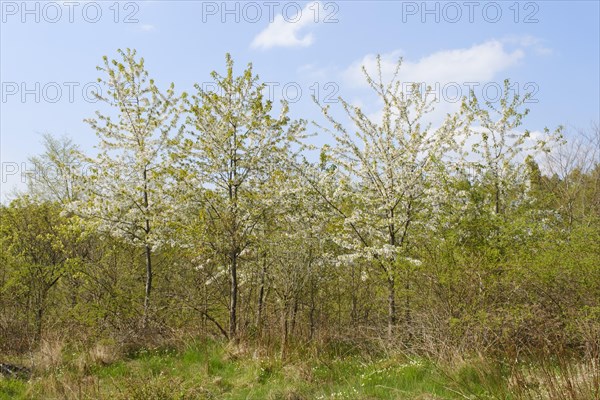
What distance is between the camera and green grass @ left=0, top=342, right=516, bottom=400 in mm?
5523

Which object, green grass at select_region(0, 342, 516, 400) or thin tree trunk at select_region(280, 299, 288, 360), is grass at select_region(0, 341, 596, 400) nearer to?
green grass at select_region(0, 342, 516, 400)

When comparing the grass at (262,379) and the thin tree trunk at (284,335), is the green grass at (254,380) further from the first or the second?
the thin tree trunk at (284,335)

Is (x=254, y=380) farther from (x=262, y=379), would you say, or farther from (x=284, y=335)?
(x=284, y=335)

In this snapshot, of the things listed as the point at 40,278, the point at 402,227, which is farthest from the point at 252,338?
the point at 40,278

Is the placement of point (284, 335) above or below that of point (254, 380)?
above

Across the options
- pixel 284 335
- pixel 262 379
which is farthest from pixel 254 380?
pixel 284 335

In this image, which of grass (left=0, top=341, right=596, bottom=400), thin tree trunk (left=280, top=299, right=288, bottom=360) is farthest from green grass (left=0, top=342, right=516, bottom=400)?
thin tree trunk (left=280, top=299, right=288, bottom=360)

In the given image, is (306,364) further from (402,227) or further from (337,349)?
(402,227)

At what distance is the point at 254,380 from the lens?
21.9 ft

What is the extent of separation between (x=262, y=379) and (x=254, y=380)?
0.11 m

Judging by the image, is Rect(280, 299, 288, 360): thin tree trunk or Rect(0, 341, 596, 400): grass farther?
Rect(280, 299, 288, 360): thin tree trunk

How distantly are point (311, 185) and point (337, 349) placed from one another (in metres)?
3.62

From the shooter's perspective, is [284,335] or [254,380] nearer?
[254,380]

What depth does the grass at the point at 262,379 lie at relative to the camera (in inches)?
216
